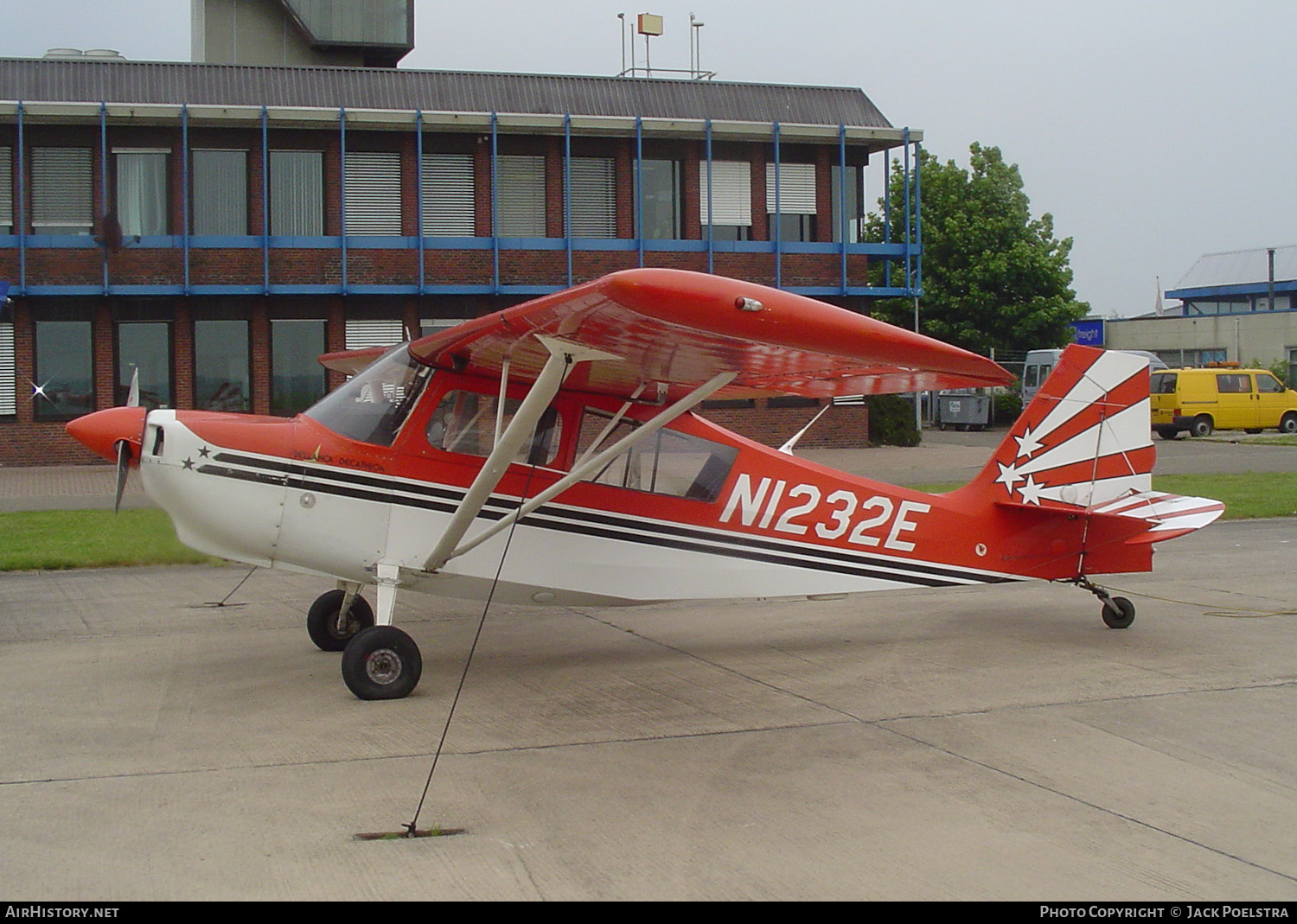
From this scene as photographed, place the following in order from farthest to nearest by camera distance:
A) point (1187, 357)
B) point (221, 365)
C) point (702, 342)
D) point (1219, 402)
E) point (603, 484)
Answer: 1. point (1187, 357)
2. point (1219, 402)
3. point (221, 365)
4. point (603, 484)
5. point (702, 342)

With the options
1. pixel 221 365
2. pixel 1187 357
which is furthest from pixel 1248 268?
pixel 221 365

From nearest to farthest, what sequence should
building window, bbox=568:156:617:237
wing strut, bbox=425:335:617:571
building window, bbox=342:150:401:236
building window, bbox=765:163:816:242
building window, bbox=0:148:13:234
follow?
wing strut, bbox=425:335:617:571, building window, bbox=0:148:13:234, building window, bbox=342:150:401:236, building window, bbox=568:156:617:237, building window, bbox=765:163:816:242

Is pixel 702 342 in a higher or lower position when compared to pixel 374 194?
lower

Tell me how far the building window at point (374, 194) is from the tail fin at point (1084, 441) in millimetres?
20486

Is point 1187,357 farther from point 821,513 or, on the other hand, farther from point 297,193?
point 821,513

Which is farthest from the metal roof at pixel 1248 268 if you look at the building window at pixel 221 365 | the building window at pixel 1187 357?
the building window at pixel 221 365

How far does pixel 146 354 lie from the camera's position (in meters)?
26.2

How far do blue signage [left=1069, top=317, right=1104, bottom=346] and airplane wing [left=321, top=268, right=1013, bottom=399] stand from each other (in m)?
44.1

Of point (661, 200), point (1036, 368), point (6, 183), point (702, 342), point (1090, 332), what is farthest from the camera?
point (1090, 332)

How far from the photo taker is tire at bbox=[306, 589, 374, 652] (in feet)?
29.2

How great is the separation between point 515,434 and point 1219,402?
35.6 meters

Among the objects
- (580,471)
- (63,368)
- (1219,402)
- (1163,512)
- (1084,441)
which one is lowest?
(1163,512)

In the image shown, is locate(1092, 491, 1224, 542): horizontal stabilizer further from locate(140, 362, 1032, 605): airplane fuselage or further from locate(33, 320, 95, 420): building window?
locate(33, 320, 95, 420): building window

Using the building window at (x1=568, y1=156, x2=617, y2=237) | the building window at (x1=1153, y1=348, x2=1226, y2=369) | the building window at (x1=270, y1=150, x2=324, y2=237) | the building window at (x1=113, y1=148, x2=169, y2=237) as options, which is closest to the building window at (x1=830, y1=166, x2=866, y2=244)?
the building window at (x1=568, y1=156, x2=617, y2=237)
